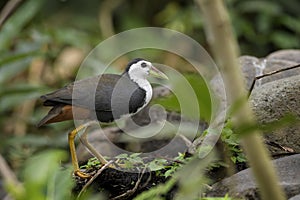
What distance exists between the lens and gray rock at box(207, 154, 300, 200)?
228 centimetres

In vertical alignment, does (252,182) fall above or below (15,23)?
below

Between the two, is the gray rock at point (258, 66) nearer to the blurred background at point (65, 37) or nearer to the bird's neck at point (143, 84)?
the bird's neck at point (143, 84)


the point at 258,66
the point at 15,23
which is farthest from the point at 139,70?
the point at 15,23

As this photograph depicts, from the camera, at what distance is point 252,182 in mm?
2340

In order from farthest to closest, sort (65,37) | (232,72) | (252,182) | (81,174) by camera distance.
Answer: (65,37) → (81,174) → (252,182) → (232,72)

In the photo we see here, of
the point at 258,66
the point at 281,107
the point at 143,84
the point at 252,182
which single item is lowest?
the point at 252,182

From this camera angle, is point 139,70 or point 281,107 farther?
point 139,70

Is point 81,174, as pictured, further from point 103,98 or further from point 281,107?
point 281,107

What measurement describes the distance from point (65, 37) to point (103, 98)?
3.17 metres

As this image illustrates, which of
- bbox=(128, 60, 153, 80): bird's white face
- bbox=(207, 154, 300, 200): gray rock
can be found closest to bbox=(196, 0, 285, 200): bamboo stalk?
bbox=(207, 154, 300, 200): gray rock

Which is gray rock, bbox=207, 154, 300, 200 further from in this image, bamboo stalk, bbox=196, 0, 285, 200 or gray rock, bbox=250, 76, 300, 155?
bamboo stalk, bbox=196, 0, 285, 200

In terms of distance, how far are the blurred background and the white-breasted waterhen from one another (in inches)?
68.9

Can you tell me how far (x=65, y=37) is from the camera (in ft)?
19.6

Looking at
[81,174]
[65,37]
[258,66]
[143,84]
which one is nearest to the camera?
[81,174]
